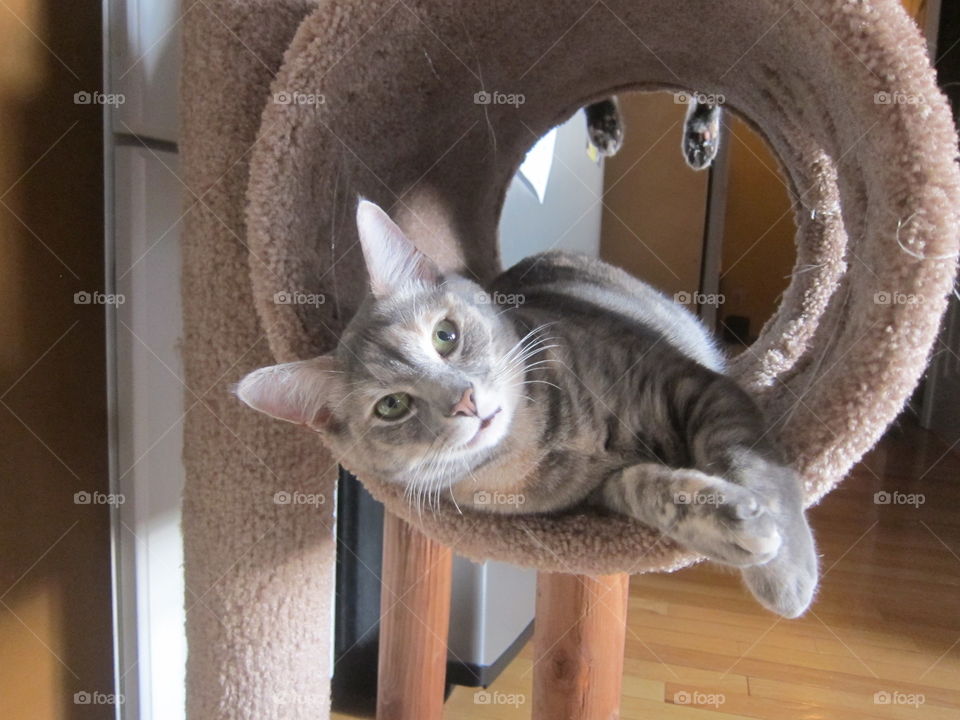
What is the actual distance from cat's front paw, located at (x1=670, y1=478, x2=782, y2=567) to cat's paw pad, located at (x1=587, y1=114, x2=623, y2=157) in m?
1.05

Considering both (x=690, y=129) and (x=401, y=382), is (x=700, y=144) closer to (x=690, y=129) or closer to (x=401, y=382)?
(x=690, y=129)

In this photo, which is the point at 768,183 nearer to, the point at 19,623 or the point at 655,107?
the point at 655,107

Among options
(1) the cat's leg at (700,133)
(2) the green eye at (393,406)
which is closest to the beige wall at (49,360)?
(2) the green eye at (393,406)

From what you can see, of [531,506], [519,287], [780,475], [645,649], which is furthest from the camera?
[645,649]

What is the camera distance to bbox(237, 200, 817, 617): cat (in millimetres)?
784

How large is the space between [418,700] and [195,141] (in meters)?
0.96

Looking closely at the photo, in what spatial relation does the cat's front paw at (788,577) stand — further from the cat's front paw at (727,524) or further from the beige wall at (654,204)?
the beige wall at (654,204)

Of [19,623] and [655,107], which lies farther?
[655,107]

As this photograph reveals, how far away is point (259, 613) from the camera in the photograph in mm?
942

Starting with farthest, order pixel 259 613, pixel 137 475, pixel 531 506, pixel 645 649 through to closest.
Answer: pixel 645 649 → pixel 137 475 → pixel 259 613 → pixel 531 506

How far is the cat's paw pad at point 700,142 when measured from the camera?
1482 millimetres

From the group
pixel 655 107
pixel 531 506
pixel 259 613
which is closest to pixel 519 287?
pixel 531 506

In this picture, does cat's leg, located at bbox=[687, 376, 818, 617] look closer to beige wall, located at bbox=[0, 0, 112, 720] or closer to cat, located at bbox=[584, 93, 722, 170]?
beige wall, located at bbox=[0, 0, 112, 720]

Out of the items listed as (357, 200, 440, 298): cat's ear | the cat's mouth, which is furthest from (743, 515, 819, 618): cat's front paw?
(357, 200, 440, 298): cat's ear
